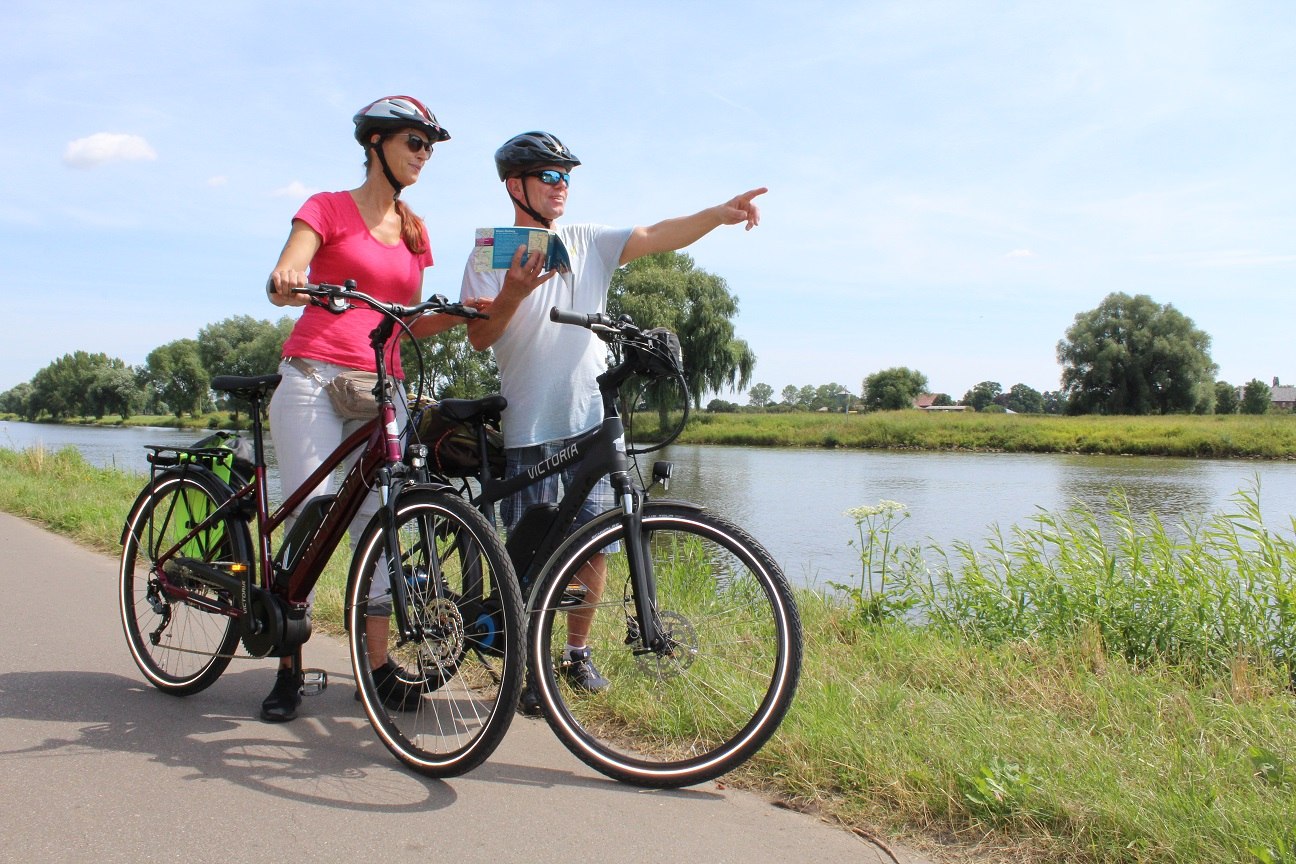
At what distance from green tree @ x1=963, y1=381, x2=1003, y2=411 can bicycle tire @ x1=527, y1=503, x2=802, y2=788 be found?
130581mm

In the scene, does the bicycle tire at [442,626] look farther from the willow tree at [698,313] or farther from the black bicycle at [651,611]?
the willow tree at [698,313]

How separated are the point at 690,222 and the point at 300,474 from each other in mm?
1620

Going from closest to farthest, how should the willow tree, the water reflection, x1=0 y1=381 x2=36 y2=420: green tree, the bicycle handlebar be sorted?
the bicycle handlebar, the water reflection, the willow tree, x1=0 y1=381 x2=36 y2=420: green tree

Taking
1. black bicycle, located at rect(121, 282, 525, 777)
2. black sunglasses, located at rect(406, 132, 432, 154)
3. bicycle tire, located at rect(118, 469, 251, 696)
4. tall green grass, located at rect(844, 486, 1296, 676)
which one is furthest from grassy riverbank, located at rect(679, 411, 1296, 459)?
black sunglasses, located at rect(406, 132, 432, 154)

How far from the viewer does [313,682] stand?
3.30m

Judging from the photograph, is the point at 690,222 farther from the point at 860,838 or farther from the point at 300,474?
the point at 860,838

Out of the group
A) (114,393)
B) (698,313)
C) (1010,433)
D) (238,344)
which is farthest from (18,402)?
(1010,433)

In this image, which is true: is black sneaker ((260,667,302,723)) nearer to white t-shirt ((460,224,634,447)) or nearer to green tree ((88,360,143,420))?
white t-shirt ((460,224,634,447))

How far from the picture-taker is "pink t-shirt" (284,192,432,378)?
330 cm

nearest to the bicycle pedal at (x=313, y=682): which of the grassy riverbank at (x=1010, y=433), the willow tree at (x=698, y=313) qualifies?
the grassy riverbank at (x=1010, y=433)

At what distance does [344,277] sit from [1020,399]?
138226 mm

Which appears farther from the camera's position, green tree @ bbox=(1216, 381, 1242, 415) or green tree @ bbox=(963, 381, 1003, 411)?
green tree @ bbox=(963, 381, 1003, 411)

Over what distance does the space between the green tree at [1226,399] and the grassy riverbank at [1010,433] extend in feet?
116

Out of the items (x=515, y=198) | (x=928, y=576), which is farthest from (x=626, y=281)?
(x=515, y=198)
